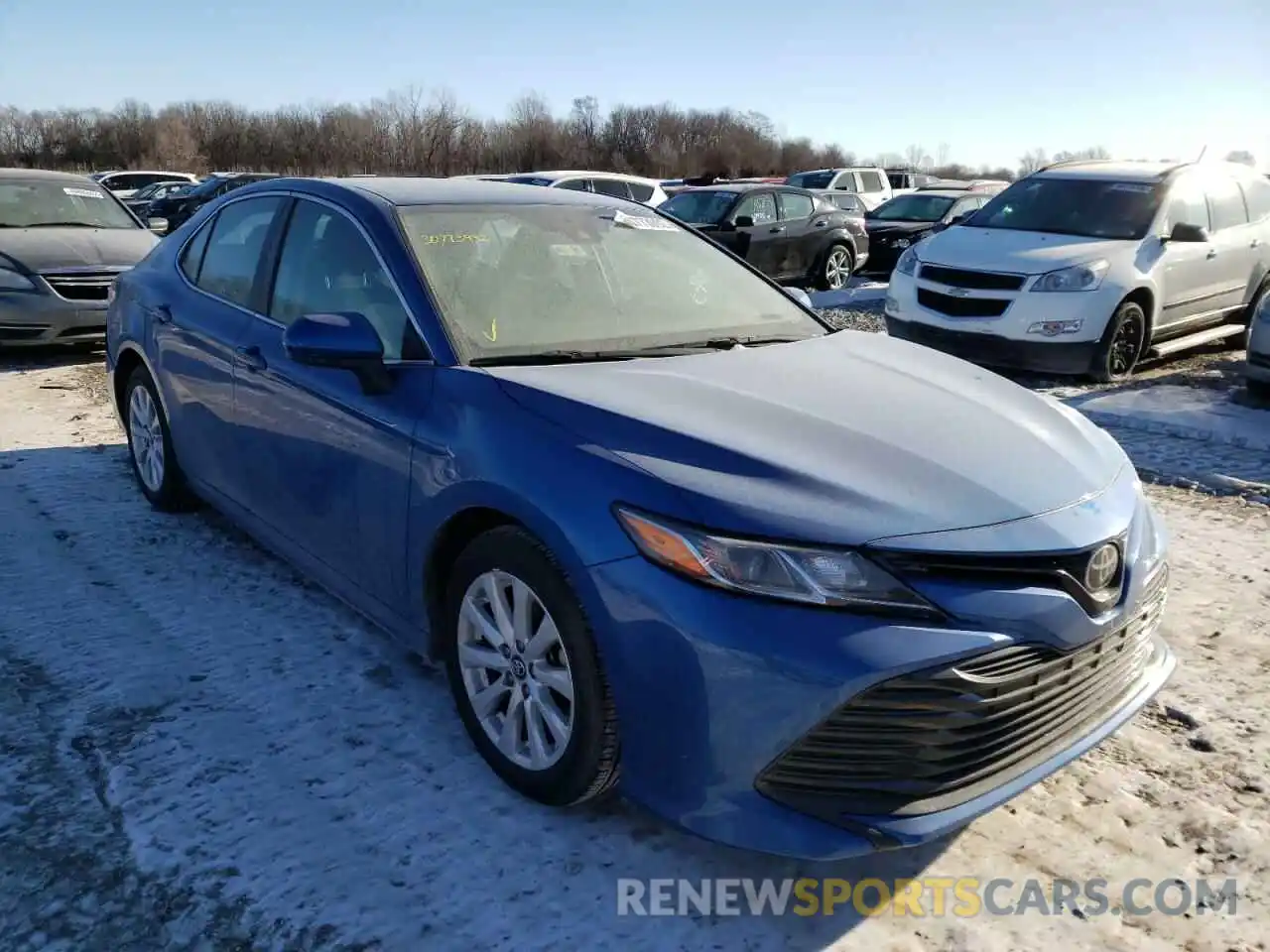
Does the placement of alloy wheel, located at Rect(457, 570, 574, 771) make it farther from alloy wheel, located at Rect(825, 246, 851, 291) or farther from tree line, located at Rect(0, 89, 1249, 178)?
tree line, located at Rect(0, 89, 1249, 178)

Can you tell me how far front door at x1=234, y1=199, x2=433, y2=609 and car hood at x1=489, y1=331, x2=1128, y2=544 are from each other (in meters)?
0.41

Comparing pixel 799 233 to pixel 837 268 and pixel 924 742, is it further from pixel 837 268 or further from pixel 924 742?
pixel 924 742

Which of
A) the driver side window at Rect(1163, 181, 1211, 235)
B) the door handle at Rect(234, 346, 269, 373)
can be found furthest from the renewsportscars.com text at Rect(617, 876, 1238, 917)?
the driver side window at Rect(1163, 181, 1211, 235)

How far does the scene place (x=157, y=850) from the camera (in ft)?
8.11

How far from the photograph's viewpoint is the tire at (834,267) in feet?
49.3

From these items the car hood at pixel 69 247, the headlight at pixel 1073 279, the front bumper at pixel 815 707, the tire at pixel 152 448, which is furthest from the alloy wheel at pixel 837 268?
the front bumper at pixel 815 707

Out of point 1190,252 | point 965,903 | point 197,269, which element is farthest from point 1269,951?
point 1190,252

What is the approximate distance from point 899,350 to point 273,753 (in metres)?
2.41

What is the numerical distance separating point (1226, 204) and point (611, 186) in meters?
8.60

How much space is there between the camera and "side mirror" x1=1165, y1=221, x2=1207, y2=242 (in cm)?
823

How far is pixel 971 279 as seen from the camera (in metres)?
8.10

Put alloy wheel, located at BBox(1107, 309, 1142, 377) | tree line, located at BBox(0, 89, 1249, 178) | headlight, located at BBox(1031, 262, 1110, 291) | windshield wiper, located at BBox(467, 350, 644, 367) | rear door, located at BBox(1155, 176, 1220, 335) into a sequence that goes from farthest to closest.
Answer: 1. tree line, located at BBox(0, 89, 1249, 178)
2. rear door, located at BBox(1155, 176, 1220, 335)
3. alloy wheel, located at BBox(1107, 309, 1142, 377)
4. headlight, located at BBox(1031, 262, 1110, 291)
5. windshield wiper, located at BBox(467, 350, 644, 367)

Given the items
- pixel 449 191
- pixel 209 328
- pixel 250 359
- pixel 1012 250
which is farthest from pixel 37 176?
pixel 1012 250

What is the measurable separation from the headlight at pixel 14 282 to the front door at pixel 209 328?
447 centimetres
